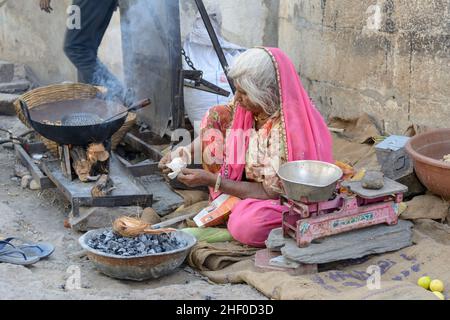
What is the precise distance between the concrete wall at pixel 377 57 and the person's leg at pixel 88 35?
1.92m

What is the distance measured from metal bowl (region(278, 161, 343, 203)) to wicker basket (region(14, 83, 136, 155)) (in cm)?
242

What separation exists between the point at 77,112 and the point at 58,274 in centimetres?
194

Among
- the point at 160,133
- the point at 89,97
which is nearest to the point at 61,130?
the point at 89,97

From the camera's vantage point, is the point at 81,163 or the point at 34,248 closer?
the point at 34,248

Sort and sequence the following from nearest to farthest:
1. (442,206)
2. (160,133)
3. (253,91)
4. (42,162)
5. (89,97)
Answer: (253,91) < (442,206) < (42,162) < (89,97) < (160,133)

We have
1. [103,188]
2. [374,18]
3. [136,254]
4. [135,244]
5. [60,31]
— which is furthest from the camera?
[60,31]

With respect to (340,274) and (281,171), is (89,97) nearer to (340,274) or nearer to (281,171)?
(281,171)

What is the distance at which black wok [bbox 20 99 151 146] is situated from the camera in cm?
481

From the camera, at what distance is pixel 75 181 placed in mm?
4945

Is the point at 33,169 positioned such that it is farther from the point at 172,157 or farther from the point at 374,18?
the point at 374,18

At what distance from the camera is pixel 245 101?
409cm

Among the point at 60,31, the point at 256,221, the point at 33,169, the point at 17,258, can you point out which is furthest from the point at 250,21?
the point at 17,258

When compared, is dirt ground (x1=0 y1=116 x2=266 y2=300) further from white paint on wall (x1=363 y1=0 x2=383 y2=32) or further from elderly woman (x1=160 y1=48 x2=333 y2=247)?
white paint on wall (x1=363 y1=0 x2=383 y2=32)
